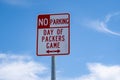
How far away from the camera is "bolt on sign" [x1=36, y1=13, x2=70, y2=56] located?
7.11 m

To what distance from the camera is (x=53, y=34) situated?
7.25m

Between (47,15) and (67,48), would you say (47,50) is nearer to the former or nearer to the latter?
(67,48)

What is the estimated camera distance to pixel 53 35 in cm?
725

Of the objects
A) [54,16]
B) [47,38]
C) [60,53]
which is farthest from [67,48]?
[54,16]

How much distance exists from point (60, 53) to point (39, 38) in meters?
0.91

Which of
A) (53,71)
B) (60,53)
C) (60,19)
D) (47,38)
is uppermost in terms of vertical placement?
(60,19)

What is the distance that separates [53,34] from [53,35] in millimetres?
33

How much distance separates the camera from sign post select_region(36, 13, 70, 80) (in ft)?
23.3

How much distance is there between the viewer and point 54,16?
293 inches

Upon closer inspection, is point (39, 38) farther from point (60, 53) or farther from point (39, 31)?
point (60, 53)

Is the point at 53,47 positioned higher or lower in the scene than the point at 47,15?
lower

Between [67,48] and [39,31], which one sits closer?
[67,48]

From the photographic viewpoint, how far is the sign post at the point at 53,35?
23.3ft

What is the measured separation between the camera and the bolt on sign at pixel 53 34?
23.3 ft
